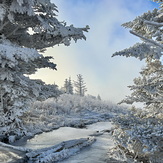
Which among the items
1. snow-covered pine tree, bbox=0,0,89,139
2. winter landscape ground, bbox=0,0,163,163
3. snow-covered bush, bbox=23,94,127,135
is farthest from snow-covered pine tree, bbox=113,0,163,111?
snow-covered bush, bbox=23,94,127,135

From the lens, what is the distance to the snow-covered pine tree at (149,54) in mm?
4191

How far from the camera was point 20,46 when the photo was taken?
6.48 meters

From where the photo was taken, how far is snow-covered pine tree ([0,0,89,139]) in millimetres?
5385

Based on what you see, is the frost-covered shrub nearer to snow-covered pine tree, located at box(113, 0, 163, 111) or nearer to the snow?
snow-covered pine tree, located at box(113, 0, 163, 111)

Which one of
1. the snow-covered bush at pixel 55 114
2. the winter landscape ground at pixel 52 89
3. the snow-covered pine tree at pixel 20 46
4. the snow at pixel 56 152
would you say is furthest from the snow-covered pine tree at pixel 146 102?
the snow-covered bush at pixel 55 114

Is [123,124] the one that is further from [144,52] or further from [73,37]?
[73,37]

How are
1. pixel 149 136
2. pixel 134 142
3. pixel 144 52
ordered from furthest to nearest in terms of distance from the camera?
pixel 134 142 < pixel 149 136 < pixel 144 52

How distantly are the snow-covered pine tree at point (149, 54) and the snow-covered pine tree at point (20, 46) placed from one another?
2.50 metres

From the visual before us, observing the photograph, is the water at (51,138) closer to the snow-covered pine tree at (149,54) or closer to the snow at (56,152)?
the snow at (56,152)

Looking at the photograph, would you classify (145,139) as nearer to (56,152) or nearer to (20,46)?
(56,152)

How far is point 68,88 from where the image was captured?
176 feet

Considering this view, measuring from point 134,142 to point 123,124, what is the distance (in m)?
1.17

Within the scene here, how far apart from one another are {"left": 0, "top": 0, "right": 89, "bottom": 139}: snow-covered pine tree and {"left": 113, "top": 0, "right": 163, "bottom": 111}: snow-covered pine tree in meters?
2.50

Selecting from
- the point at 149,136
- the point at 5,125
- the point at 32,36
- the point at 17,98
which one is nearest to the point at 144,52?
the point at 149,136
